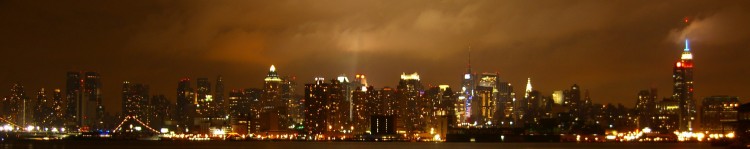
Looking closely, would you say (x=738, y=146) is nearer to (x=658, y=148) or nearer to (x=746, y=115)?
(x=746, y=115)

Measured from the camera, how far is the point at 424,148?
543 feet

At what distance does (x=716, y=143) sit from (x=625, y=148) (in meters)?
15.7

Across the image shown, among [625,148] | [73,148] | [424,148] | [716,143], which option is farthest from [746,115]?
[73,148]

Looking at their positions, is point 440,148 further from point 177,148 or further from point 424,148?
point 177,148

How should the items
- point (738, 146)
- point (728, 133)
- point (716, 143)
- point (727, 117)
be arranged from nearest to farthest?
point (738, 146), point (716, 143), point (728, 133), point (727, 117)

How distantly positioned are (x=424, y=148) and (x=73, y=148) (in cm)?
5261

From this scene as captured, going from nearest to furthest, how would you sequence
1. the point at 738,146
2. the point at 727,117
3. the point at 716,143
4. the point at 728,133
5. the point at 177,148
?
the point at 738,146 → the point at 716,143 → the point at 177,148 → the point at 728,133 → the point at 727,117

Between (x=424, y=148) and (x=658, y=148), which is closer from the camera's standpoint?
(x=658, y=148)

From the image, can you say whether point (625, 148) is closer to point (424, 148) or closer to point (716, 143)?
point (716, 143)

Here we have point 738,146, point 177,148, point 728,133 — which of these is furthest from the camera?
point 728,133

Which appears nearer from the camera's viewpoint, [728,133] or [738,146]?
[738,146]

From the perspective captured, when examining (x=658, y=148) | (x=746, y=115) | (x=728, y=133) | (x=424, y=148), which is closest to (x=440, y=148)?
(x=424, y=148)

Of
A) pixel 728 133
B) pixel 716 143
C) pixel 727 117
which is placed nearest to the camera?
pixel 716 143

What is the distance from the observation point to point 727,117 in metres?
200
